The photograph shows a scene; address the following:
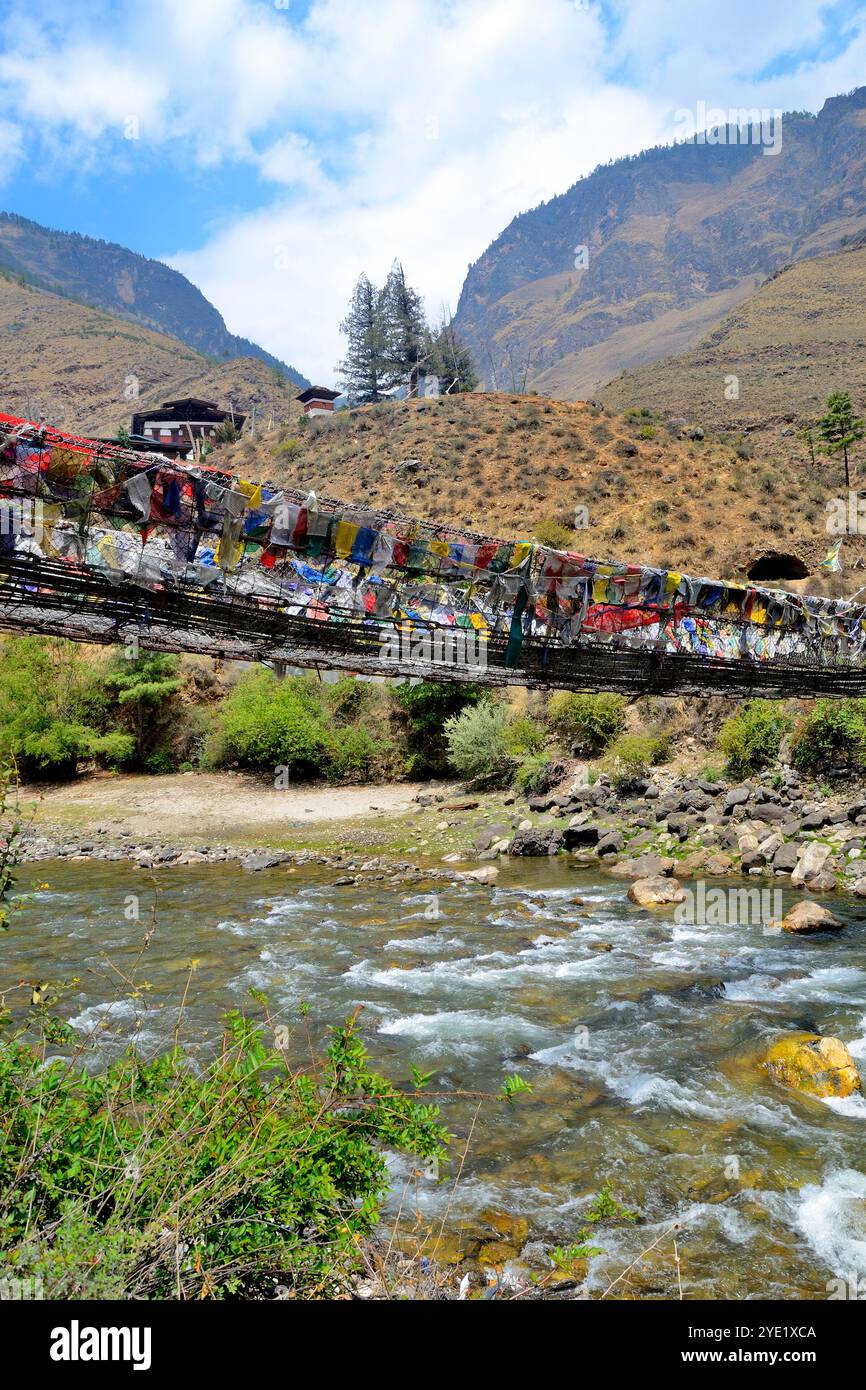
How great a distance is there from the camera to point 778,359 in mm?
54156

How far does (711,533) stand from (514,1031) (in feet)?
80.3

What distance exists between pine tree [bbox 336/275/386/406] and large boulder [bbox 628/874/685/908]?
44.9 metres

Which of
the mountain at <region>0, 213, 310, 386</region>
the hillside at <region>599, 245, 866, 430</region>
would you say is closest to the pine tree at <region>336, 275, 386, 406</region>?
the hillside at <region>599, 245, 866, 430</region>

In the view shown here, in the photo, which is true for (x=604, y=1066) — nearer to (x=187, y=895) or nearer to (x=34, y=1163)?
(x=34, y=1163)

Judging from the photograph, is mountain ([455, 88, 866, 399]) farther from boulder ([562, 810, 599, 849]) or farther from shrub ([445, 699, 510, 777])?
boulder ([562, 810, 599, 849])

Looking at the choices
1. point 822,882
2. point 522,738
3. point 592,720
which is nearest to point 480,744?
point 522,738

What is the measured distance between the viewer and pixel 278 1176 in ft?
8.37

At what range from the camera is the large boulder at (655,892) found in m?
9.70

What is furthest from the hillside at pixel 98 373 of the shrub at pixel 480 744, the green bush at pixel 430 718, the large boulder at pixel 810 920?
the large boulder at pixel 810 920

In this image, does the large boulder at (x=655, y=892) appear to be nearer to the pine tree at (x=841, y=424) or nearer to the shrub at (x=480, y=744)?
the shrub at (x=480, y=744)

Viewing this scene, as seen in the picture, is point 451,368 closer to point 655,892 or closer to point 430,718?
point 430,718

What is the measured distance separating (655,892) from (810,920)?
1.88 metres
